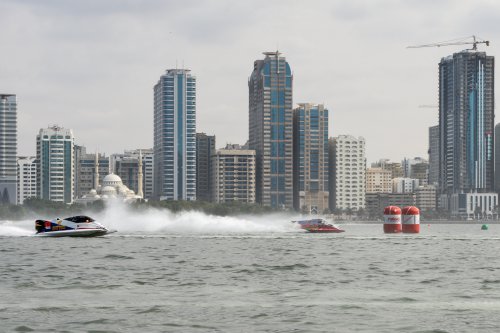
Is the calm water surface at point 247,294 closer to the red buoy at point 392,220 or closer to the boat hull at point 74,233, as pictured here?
the boat hull at point 74,233

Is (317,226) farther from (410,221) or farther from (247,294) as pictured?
(247,294)

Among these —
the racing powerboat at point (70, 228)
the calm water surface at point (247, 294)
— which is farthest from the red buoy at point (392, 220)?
the calm water surface at point (247, 294)

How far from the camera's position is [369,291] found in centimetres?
4003

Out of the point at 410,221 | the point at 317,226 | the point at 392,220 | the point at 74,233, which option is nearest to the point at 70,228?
the point at 74,233

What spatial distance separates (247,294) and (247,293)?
1.23 feet

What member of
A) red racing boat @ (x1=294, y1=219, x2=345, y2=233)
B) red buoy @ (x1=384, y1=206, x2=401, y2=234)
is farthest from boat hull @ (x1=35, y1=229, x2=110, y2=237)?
red buoy @ (x1=384, y1=206, x2=401, y2=234)

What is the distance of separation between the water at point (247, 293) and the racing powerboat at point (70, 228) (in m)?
25.1

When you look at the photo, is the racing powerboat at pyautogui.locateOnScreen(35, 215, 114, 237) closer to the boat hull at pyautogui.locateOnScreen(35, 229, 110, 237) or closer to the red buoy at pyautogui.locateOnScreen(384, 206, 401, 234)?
the boat hull at pyautogui.locateOnScreen(35, 229, 110, 237)

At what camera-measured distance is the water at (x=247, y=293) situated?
1217 inches

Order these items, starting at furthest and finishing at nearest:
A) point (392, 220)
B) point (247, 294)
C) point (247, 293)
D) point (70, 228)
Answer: point (392, 220)
point (70, 228)
point (247, 293)
point (247, 294)

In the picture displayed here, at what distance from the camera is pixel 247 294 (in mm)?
38969

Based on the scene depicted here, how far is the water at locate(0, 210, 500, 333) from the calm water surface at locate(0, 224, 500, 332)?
0.04 metres

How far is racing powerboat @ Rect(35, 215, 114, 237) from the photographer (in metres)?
91.7

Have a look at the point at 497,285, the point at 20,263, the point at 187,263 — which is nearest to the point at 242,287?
the point at 497,285
